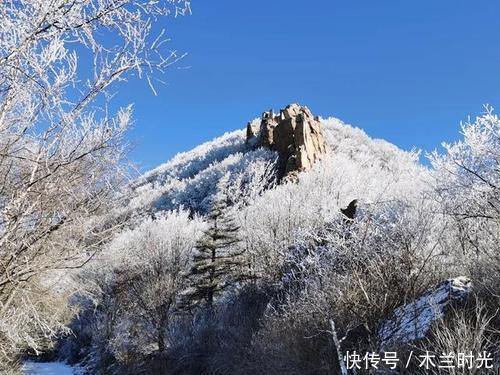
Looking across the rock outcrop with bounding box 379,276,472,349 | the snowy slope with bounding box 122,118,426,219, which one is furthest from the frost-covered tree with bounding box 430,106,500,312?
the snowy slope with bounding box 122,118,426,219

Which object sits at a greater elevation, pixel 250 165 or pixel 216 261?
pixel 250 165

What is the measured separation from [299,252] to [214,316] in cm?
672

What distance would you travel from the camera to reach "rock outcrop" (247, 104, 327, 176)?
52.8 metres

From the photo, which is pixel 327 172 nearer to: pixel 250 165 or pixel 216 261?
pixel 250 165

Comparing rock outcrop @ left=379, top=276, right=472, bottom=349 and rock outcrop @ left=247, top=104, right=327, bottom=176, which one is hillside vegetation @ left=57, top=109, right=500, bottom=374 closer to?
rock outcrop @ left=379, top=276, right=472, bottom=349

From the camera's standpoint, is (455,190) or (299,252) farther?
(299,252)

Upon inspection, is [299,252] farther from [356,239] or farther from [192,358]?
[192,358]

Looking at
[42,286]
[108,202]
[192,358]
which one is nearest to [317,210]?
[192,358]

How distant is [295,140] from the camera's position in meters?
56.0

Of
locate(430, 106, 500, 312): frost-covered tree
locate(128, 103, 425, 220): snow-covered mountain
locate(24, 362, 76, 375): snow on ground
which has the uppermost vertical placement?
locate(128, 103, 425, 220): snow-covered mountain

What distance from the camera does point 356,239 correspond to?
14453mm

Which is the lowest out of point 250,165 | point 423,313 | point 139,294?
point 423,313

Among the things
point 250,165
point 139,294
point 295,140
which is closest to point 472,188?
point 139,294

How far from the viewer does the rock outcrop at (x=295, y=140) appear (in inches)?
2078
